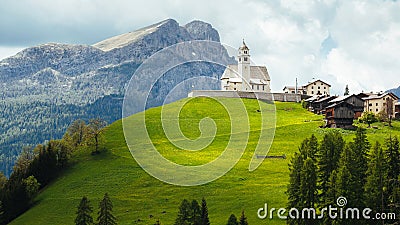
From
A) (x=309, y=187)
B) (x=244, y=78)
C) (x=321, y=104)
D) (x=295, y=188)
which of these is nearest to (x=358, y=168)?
(x=309, y=187)

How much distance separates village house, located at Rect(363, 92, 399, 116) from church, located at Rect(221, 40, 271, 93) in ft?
152

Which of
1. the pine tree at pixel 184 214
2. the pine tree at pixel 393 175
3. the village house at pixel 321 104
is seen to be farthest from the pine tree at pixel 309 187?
the village house at pixel 321 104

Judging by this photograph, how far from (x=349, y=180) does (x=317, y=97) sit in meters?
102

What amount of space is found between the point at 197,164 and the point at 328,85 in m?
103

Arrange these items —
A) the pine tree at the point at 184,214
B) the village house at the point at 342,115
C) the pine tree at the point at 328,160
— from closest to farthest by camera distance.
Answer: the pine tree at the point at 184,214 < the pine tree at the point at 328,160 < the village house at the point at 342,115

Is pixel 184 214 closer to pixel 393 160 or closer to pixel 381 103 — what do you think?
pixel 393 160

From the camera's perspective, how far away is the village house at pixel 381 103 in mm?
131125

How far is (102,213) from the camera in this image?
60.8 metres

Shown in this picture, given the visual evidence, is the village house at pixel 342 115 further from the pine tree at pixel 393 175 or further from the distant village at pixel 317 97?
the pine tree at pixel 393 175

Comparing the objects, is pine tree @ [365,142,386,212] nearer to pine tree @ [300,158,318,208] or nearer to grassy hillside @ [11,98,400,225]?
pine tree @ [300,158,318,208]

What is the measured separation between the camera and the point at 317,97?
6245 inches

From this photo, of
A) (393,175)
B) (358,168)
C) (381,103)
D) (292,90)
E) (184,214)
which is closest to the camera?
(184,214)

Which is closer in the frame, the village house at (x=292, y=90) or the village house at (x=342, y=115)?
the village house at (x=342, y=115)

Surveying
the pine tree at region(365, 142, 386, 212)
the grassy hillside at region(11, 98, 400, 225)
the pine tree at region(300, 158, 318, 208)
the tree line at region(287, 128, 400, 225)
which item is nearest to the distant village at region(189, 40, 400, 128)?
the grassy hillside at region(11, 98, 400, 225)
